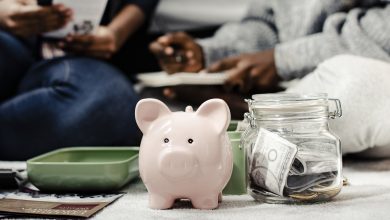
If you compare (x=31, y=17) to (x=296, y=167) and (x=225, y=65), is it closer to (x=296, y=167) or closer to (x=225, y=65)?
(x=225, y=65)

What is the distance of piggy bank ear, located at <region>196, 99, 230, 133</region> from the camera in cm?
68

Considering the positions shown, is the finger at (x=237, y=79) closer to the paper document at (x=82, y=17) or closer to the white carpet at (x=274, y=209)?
the paper document at (x=82, y=17)

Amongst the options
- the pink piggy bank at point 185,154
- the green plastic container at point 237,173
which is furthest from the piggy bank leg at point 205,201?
the green plastic container at point 237,173

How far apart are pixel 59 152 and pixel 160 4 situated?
2.34ft

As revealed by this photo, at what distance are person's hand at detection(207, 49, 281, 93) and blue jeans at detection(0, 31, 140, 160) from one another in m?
0.23

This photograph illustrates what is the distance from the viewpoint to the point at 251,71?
4.07ft

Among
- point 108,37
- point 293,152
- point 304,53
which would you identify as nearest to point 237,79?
point 304,53

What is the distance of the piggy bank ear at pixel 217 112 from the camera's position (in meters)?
0.68

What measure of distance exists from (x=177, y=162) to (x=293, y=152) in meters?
0.14

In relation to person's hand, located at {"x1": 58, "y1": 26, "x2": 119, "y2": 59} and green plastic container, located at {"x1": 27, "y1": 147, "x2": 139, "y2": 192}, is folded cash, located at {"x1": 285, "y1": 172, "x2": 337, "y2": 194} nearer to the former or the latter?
green plastic container, located at {"x1": 27, "y1": 147, "x2": 139, "y2": 192}

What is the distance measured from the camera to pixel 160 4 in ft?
5.01

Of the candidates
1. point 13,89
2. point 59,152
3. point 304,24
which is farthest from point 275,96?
point 13,89

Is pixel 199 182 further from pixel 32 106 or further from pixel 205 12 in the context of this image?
pixel 205 12

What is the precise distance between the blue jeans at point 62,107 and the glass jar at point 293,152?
52 cm
